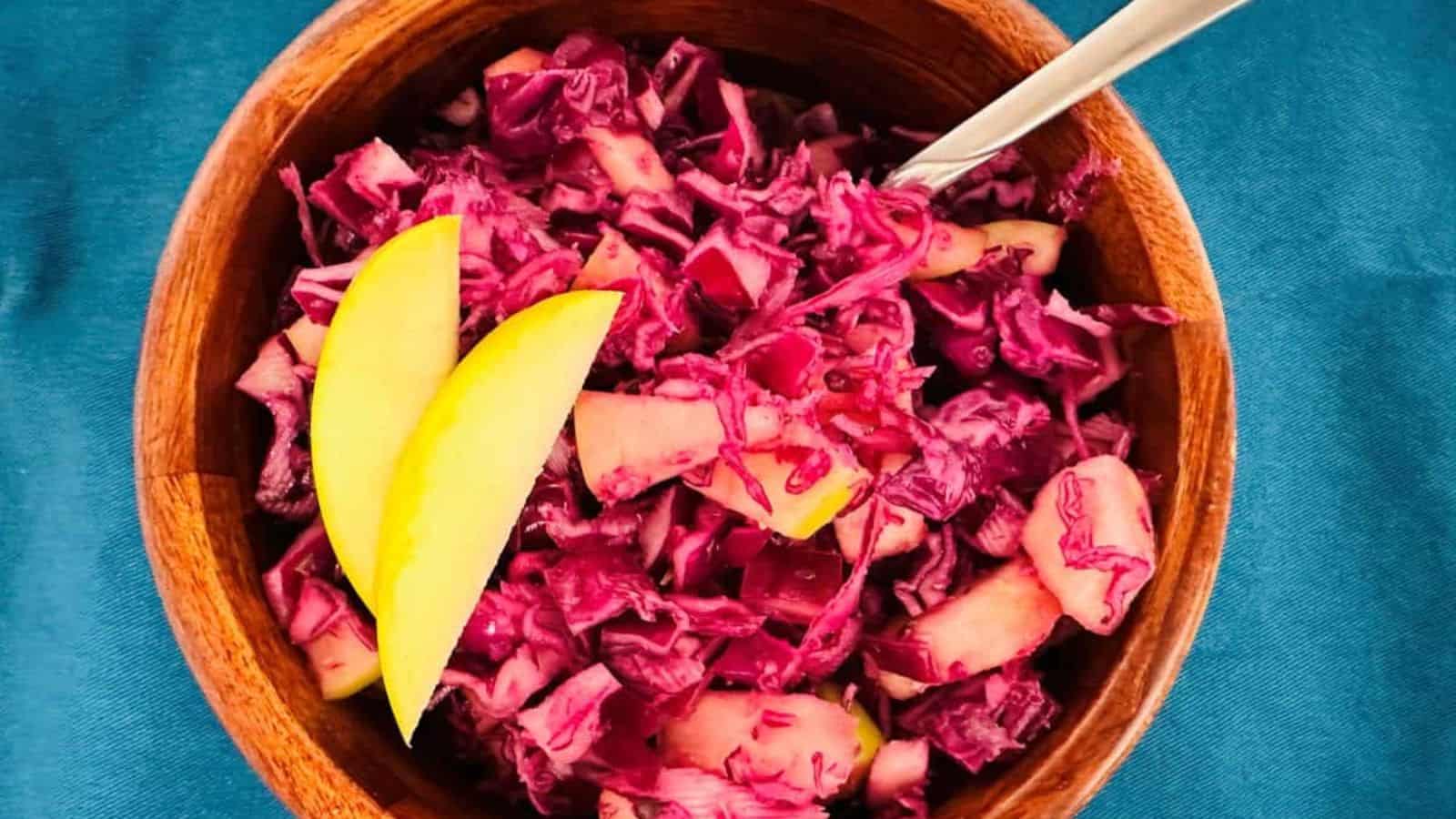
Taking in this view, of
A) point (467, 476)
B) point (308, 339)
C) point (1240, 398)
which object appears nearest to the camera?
point (467, 476)

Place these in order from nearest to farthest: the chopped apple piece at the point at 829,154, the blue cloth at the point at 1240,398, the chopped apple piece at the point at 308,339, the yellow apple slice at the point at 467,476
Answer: the yellow apple slice at the point at 467,476 → the chopped apple piece at the point at 308,339 → the chopped apple piece at the point at 829,154 → the blue cloth at the point at 1240,398

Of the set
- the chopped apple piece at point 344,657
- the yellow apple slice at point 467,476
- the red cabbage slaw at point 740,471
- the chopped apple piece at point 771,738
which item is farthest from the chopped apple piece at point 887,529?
the chopped apple piece at point 344,657

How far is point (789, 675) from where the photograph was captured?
88cm

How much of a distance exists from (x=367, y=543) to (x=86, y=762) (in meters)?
0.49

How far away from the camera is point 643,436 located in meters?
0.83

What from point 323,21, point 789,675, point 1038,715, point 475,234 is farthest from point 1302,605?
point 323,21

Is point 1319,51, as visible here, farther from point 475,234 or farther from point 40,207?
point 40,207

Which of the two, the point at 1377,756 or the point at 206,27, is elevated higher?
the point at 206,27

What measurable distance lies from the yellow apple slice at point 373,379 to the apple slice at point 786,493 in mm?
190

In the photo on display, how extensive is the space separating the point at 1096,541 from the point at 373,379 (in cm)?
46

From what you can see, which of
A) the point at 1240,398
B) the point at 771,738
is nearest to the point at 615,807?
the point at 771,738

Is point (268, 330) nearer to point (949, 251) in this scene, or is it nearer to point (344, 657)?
point (344, 657)

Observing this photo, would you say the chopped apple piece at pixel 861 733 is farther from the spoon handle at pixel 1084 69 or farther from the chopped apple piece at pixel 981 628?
the spoon handle at pixel 1084 69

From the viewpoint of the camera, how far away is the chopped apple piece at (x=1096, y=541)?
854 millimetres
